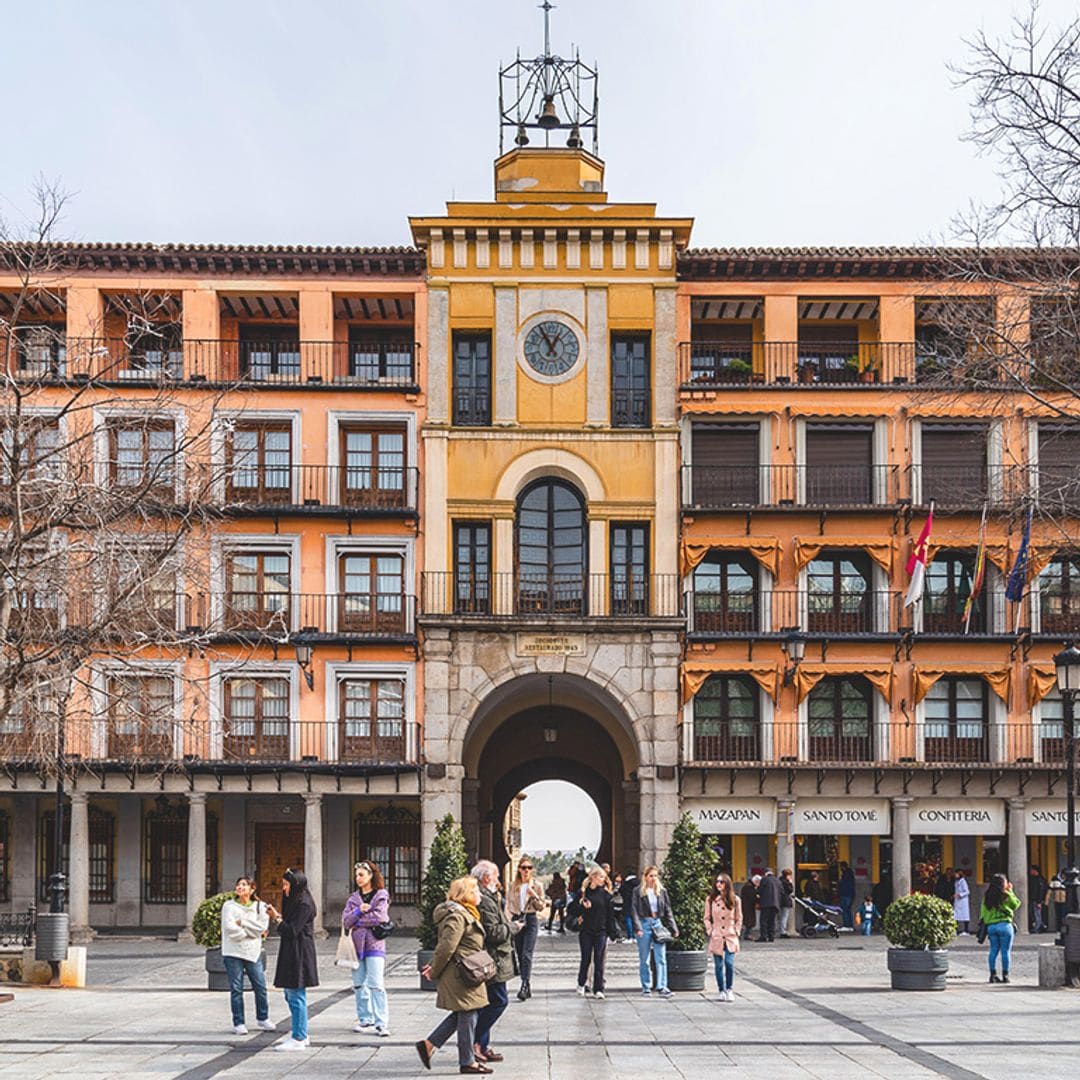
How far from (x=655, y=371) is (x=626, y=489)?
2793mm

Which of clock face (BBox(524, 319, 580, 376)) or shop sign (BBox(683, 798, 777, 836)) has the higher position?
clock face (BBox(524, 319, 580, 376))

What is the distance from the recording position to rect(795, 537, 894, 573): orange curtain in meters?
41.8

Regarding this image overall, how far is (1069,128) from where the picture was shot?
2339 centimetres

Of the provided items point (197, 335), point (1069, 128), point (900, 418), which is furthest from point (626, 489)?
point (1069, 128)

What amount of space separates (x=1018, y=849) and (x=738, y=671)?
7281mm

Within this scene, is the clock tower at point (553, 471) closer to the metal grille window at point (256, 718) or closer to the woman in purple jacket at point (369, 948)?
the metal grille window at point (256, 718)

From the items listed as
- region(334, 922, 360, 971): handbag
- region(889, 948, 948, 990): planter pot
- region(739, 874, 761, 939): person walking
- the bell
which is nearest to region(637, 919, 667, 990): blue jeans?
region(889, 948, 948, 990): planter pot

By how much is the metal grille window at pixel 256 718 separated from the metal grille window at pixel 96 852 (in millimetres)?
3980

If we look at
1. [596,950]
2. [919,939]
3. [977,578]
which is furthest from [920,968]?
[977,578]

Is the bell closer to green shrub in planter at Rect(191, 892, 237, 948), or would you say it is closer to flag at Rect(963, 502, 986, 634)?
flag at Rect(963, 502, 986, 634)

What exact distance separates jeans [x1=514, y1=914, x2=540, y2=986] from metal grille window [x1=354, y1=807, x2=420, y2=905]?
1881 centimetres

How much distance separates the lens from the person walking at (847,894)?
41.1m

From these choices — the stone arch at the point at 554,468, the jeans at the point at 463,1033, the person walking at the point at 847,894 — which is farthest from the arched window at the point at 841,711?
the jeans at the point at 463,1033

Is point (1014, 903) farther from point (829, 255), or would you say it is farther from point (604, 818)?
point (604, 818)
